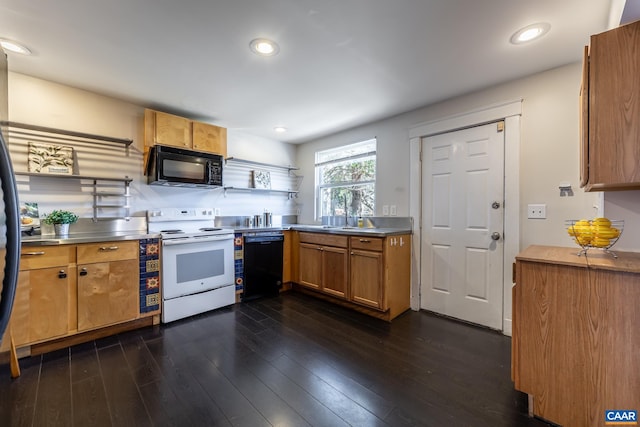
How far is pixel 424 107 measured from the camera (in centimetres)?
289

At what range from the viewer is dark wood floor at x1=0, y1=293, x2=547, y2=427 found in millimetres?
1385

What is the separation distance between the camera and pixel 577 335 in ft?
4.19

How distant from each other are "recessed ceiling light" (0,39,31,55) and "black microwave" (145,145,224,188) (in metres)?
1.05

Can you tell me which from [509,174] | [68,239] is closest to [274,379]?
[68,239]

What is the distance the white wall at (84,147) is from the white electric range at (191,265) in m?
0.21

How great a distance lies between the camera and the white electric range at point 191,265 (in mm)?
Answer: 2576

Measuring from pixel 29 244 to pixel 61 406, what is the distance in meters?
1.19

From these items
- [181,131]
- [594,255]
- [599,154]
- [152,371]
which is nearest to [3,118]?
[152,371]

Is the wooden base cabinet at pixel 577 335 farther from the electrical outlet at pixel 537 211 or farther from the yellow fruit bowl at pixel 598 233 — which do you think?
the electrical outlet at pixel 537 211

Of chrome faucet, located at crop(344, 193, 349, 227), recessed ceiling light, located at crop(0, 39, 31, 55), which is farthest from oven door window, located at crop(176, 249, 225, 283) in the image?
recessed ceiling light, located at crop(0, 39, 31, 55)

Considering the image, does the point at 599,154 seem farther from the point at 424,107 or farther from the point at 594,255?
the point at 424,107

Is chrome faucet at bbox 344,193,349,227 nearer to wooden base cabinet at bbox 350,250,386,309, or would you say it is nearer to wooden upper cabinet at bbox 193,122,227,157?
wooden base cabinet at bbox 350,250,386,309

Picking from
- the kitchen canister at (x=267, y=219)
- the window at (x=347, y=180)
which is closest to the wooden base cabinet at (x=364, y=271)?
the window at (x=347, y=180)

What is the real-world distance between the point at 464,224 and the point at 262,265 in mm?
2380
